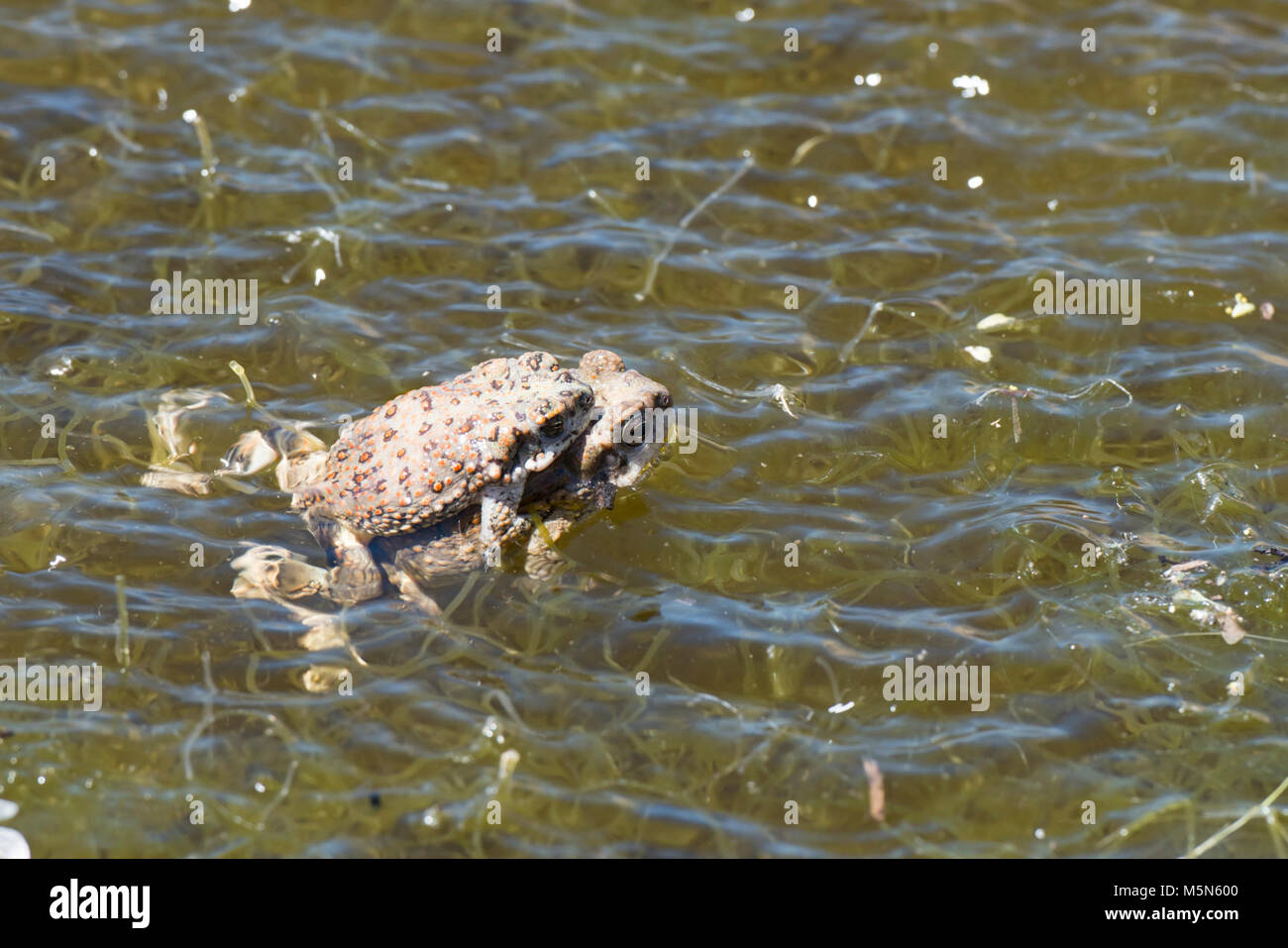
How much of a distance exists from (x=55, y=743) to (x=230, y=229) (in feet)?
A: 15.3

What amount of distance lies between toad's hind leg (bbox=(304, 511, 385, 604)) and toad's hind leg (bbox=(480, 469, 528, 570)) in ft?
Result: 1.99

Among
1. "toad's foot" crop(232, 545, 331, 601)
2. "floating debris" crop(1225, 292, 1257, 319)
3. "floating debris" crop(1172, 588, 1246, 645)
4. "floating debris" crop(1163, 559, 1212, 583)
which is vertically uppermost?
"floating debris" crop(1225, 292, 1257, 319)

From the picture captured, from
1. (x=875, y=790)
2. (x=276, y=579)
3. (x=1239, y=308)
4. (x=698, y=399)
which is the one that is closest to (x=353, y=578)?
(x=276, y=579)

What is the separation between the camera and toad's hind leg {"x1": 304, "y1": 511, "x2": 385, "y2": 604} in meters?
6.48

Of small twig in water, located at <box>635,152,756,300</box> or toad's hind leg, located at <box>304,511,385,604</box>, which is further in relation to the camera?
small twig in water, located at <box>635,152,756,300</box>

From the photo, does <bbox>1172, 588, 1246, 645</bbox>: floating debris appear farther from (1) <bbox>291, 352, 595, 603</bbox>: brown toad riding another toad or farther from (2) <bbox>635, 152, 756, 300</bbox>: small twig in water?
(2) <bbox>635, 152, 756, 300</bbox>: small twig in water

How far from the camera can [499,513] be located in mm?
6559

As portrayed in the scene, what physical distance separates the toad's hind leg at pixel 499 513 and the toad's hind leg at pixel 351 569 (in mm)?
608

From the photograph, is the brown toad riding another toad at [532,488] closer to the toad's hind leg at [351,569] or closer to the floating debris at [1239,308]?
the toad's hind leg at [351,569]

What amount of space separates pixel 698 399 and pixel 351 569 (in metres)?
2.63

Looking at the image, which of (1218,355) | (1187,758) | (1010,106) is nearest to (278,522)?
(1187,758)

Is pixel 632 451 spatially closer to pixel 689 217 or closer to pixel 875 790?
pixel 875 790

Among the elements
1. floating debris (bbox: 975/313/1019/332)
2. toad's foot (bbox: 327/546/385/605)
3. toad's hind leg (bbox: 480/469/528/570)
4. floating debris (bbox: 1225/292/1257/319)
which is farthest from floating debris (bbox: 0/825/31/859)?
floating debris (bbox: 1225/292/1257/319)

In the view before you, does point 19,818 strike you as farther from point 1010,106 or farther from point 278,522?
point 1010,106
